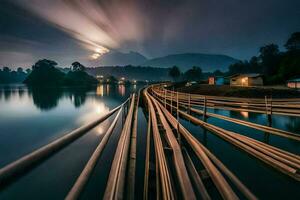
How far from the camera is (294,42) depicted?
53.5 meters

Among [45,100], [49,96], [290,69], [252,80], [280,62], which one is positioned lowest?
[45,100]

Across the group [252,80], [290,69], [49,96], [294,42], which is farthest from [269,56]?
[49,96]

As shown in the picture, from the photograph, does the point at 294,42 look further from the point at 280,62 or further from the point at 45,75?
the point at 45,75

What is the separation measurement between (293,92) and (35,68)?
533 ft

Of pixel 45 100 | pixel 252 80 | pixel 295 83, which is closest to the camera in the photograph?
pixel 295 83

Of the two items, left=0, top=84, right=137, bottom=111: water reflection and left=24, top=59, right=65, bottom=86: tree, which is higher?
left=24, top=59, right=65, bottom=86: tree

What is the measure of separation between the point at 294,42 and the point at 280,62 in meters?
12.2

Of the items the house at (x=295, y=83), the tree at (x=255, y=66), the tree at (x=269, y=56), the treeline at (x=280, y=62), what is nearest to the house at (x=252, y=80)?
the treeline at (x=280, y=62)

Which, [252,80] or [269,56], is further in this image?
[269,56]

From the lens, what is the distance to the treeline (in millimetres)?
39062

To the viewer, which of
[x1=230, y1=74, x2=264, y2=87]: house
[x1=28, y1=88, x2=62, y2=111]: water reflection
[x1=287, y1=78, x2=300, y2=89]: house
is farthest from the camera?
[x1=230, y1=74, x2=264, y2=87]: house

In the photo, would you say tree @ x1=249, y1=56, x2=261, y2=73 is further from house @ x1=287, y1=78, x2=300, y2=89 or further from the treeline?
house @ x1=287, y1=78, x2=300, y2=89

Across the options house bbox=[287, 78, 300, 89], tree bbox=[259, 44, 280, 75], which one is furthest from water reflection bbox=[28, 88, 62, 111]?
tree bbox=[259, 44, 280, 75]

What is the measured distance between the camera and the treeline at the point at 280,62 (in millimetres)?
39062
